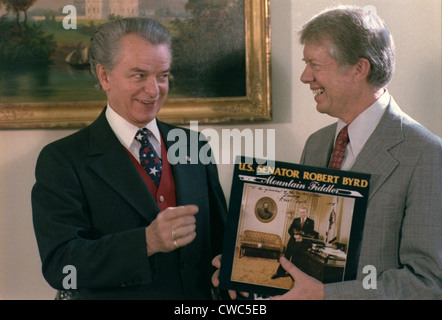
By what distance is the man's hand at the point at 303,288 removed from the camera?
5.70ft

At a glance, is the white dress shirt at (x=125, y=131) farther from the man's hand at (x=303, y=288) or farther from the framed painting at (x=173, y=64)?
the man's hand at (x=303, y=288)

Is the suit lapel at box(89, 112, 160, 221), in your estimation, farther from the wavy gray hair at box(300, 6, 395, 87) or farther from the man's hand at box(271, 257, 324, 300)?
the wavy gray hair at box(300, 6, 395, 87)

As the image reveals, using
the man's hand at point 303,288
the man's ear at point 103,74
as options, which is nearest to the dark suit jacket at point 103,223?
the man's ear at point 103,74

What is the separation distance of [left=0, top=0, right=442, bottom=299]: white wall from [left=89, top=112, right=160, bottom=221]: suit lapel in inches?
31.7

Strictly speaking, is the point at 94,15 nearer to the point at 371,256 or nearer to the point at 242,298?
the point at 242,298

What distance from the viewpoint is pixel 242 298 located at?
2.02 m

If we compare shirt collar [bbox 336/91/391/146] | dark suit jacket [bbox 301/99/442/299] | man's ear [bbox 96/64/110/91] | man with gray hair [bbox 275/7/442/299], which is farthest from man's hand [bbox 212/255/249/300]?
man's ear [bbox 96/64/110/91]

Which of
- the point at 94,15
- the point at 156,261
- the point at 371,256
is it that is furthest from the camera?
the point at 94,15

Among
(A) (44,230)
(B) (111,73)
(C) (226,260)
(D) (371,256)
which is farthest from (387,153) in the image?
(A) (44,230)

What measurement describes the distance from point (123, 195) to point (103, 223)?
0.13 m

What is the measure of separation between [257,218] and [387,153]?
51cm

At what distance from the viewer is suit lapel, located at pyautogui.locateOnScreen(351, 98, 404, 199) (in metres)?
1.79

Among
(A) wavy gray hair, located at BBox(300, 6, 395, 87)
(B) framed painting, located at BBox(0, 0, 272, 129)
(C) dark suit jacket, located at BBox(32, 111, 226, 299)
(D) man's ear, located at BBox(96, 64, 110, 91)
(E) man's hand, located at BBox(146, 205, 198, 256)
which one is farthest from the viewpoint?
(B) framed painting, located at BBox(0, 0, 272, 129)

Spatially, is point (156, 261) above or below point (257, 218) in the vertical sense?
below
